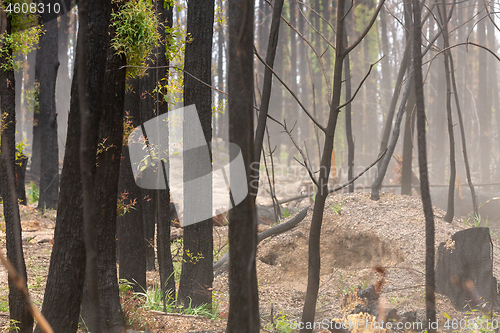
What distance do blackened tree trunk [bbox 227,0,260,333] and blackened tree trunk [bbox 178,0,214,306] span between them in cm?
220

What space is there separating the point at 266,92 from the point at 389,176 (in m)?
17.9

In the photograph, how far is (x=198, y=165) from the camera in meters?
3.73

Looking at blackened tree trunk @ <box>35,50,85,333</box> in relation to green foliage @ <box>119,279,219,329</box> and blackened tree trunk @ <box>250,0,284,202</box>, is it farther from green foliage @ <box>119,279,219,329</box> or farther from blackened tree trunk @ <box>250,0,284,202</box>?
blackened tree trunk @ <box>250,0,284,202</box>

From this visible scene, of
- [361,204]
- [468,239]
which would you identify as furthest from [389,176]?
[468,239]

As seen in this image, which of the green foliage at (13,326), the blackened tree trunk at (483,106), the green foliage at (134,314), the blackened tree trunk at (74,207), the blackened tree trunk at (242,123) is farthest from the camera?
the blackened tree trunk at (483,106)

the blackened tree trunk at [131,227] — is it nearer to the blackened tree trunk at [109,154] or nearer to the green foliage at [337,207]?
the blackened tree trunk at [109,154]

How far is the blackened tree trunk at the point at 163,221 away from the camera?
3564 millimetres

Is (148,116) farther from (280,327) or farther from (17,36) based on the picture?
(280,327)

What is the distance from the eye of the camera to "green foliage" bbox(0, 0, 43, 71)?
2775 millimetres

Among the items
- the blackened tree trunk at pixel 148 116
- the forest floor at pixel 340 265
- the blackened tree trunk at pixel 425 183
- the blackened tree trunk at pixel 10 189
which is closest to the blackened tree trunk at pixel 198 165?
the forest floor at pixel 340 265

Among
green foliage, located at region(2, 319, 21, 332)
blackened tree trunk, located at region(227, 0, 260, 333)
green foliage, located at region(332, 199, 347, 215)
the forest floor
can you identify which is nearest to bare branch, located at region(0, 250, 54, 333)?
blackened tree trunk, located at region(227, 0, 260, 333)

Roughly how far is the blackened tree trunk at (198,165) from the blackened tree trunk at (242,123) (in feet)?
7.22

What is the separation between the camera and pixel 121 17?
2.36 meters

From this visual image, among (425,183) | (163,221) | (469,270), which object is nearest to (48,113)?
(163,221)
